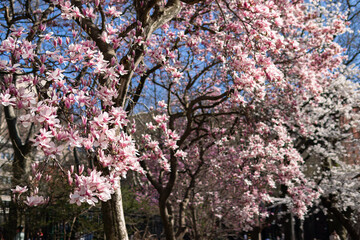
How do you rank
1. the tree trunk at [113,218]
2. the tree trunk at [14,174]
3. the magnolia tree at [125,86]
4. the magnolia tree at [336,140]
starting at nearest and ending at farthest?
the magnolia tree at [125,86], the tree trunk at [113,218], the tree trunk at [14,174], the magnolia tree at [336,140]

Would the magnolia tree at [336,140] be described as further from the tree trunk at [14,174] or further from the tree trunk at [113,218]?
the tree trunk at [113,218]

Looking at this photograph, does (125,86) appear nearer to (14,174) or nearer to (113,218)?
(113,218)

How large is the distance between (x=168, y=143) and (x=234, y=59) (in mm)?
1447

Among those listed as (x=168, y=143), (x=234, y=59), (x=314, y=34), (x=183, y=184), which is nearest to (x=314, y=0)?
(x=314, y=34)

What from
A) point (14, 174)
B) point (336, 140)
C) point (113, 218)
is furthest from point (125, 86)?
point (336, 140)

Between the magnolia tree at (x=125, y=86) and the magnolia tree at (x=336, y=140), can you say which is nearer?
Result: the magnolia tree at (x=125, y=86)

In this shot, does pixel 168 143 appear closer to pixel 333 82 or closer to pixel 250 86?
pixel 250 86

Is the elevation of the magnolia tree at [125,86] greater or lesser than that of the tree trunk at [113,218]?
greater

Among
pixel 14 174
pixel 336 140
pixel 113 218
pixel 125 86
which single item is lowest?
pixel 113 218

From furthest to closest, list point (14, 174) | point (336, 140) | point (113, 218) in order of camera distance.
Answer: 1. point (336, 140)
2. point (14, 174)
3. point (113, 218)

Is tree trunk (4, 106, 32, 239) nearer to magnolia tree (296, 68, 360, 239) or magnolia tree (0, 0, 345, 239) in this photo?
magnolia tree (0, 0, 345, 239)

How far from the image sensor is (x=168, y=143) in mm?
4512

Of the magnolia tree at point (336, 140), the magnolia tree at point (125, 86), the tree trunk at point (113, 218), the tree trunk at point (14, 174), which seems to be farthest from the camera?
the magnolia tree at point (336, 140)

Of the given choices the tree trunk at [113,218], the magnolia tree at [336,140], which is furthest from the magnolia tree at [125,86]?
the magnolia tree at [336,140]
